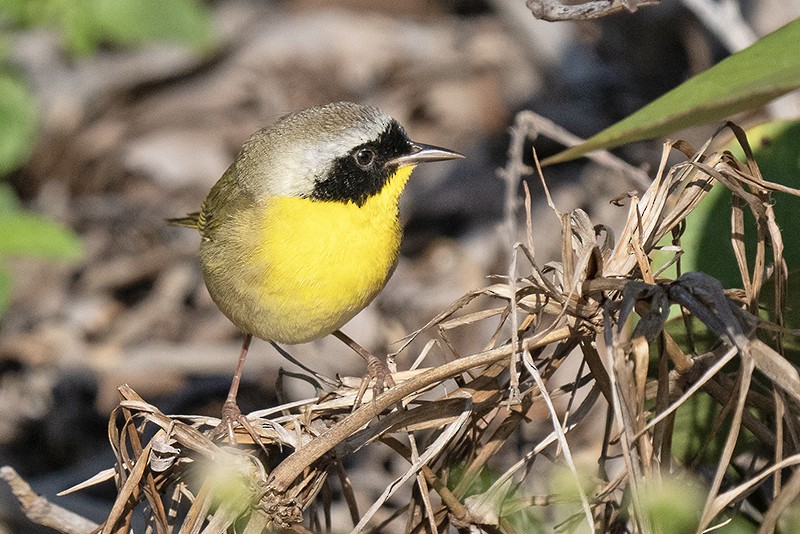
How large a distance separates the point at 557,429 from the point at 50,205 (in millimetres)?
5894

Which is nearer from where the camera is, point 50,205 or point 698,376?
point 698,376

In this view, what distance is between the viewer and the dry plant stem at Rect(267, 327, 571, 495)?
218 cm

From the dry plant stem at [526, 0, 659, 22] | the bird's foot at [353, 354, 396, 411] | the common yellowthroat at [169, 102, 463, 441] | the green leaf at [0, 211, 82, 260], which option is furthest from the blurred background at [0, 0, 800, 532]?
the bird's foot at [353, 354, 396, 411]

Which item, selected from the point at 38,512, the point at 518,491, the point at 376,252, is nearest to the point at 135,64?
the point at 376,252

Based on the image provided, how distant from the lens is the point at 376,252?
3.41 meters

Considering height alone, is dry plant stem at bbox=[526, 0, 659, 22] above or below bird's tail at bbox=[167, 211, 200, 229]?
above

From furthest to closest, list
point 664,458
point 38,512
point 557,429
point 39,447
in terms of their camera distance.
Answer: point 39,447 → point 38,512 → point 664,458 → point 557,429

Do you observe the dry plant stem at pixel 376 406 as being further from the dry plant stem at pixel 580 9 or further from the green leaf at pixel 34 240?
the green leaf at pixel 34 240

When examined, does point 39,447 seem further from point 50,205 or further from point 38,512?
point 38,512

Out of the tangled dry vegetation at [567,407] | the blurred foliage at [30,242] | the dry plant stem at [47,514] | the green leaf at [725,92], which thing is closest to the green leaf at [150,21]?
the blurred foliage at [30,242]

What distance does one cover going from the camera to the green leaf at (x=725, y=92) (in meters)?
1.79

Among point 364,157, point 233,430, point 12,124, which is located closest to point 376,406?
point 233,430

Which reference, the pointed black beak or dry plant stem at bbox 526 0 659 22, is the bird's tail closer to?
the pointed black beak

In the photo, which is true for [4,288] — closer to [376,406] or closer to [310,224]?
[310,224]
